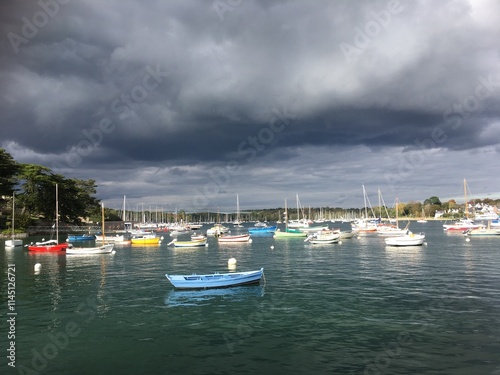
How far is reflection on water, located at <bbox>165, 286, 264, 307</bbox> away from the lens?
33188 mm

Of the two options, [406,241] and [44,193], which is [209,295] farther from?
[44,193]

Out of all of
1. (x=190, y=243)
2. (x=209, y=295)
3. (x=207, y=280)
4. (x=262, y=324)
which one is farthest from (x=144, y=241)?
(x=262, y=324)

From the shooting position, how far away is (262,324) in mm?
25938

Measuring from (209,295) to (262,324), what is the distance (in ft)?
36.7

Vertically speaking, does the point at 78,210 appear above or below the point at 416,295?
above

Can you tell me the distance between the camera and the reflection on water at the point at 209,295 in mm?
33188

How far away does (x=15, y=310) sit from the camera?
99.2 feet

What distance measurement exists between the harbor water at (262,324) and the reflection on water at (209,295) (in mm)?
93

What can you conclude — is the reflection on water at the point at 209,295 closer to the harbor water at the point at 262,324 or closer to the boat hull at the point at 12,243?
the harbor water at the point at 262,324

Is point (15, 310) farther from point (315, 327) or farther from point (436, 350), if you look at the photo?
point (436, 350)

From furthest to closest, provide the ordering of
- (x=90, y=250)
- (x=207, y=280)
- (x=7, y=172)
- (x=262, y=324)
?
(x=7, y=172), (x=90, y=250), (x=207, y=280), (x=262, y=324)

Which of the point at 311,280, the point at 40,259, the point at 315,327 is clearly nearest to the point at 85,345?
the point at 315,327

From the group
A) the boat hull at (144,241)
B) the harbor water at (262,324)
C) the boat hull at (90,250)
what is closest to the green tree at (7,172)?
the boat hull at (144,241)

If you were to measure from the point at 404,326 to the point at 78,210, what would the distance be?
16548 centimetres
